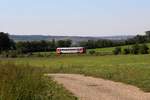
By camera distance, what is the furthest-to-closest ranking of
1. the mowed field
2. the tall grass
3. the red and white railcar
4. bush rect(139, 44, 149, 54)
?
the red and white railcar, bush rect(139, 44, 149, 54), the mowed field, the tall grass

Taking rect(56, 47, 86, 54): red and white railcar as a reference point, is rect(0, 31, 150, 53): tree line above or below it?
above

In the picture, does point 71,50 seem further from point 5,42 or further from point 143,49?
point 143,49

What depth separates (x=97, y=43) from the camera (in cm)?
12925

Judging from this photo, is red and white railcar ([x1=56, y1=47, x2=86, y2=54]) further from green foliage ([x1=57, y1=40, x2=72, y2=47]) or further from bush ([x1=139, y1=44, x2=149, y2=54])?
bush ([x1=139, y1=44, x2=149, y2=54])

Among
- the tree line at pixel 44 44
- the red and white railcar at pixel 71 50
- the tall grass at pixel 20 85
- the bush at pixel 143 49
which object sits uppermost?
the tall grass at pixel 20 85

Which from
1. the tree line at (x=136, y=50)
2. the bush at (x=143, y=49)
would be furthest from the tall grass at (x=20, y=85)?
the tree line at (x=136, y=50)

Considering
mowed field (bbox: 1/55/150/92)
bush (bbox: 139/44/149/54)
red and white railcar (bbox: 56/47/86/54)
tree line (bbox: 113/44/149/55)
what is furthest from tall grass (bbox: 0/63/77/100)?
red and white railcar (bbox: 56/47/86/54)

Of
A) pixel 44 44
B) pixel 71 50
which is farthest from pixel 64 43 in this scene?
pixel 44 44

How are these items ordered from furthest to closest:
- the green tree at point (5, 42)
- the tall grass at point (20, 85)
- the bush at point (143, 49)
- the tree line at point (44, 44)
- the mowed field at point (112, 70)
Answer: the green tree at point (5, 42)
the tree line at point (44, 44)
the bush at point (143, 49)
the mowed field at point (112, 70)
the tall grass at point (20, 85)

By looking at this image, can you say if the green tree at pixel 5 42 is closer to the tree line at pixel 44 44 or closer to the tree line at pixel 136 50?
the tree line at pixel 44 44

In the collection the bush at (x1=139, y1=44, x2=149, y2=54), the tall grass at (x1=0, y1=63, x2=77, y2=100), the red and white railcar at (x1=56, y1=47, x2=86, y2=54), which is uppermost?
the tall grass at (x1=0, y1=63, x2=77, y2=100)

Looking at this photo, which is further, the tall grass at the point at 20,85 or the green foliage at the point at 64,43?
the green foliage at the point at 64,43

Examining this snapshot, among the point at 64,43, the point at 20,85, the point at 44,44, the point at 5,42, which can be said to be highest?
the point at 20,85

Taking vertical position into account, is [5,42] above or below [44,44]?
above
